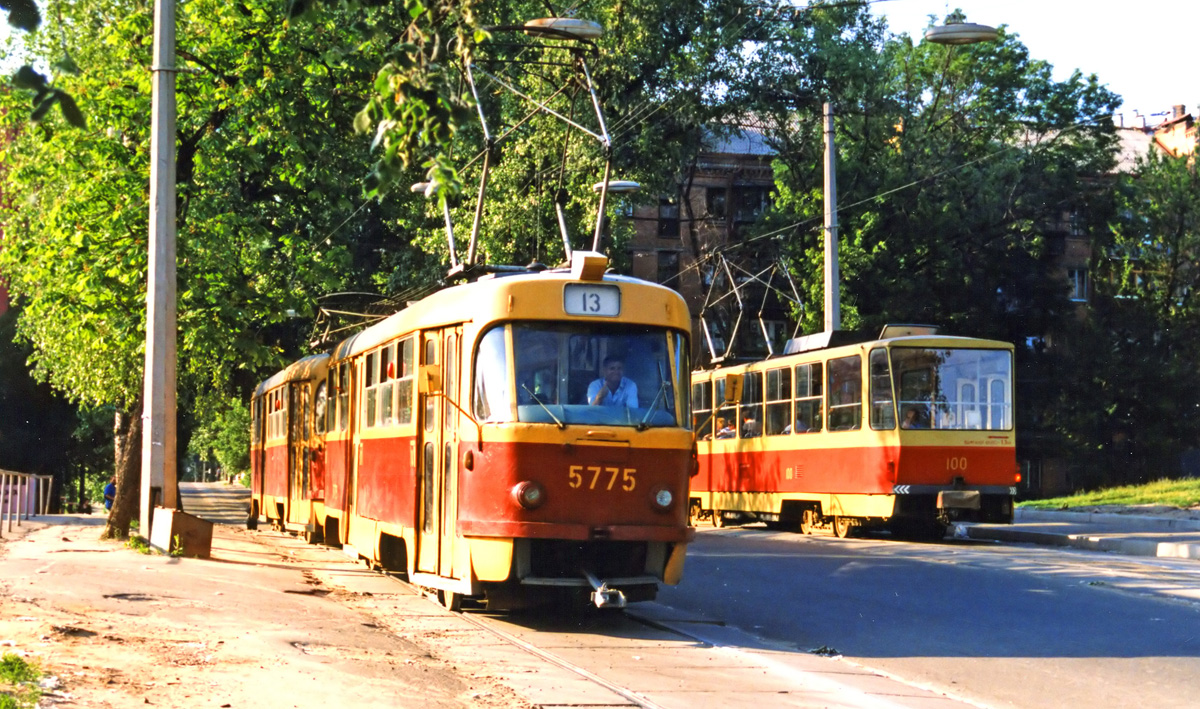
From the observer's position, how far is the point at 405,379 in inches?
564

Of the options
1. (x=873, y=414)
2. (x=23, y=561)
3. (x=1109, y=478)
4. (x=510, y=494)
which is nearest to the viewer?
(x=510, y=494)

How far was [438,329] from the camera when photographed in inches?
515

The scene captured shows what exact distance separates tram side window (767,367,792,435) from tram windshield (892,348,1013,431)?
314 cm

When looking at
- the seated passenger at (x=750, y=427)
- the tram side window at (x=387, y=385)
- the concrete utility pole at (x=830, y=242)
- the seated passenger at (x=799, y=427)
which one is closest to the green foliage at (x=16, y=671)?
the tram side window at (x=387, y=385)

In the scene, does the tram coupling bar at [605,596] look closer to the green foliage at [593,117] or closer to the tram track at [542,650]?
the tram track at [542,650]

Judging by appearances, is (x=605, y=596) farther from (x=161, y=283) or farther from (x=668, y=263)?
(x=668, y=263)

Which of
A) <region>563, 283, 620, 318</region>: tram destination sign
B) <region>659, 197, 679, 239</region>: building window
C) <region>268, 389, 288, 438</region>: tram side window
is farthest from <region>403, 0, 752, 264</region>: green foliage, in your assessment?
<region>659, 197, 679, 239</region>: building window

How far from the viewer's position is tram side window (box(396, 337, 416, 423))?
1402 cm

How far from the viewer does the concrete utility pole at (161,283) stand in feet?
57.0

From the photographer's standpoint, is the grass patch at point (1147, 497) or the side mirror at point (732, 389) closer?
the side mirror at point (732, 389)

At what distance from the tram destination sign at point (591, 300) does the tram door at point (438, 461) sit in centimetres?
108

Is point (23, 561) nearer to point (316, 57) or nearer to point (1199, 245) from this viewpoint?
point (316, 57)

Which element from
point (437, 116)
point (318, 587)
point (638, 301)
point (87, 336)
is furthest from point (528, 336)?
point (87, 336)

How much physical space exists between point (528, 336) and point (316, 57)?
9.14 metres
